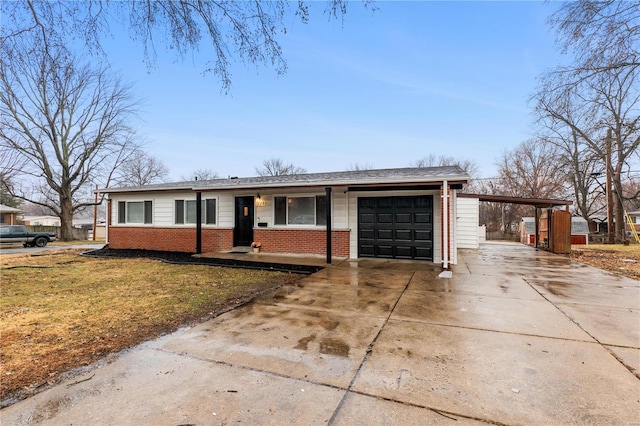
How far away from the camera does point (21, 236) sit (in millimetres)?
17453

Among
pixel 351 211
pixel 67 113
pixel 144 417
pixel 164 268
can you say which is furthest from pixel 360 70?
pixel 67 113

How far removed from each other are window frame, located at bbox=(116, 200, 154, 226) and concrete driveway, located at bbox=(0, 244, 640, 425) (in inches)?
400

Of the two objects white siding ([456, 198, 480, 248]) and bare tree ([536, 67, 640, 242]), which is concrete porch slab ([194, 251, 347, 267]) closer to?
white siding ([456, 198, 480, 248])

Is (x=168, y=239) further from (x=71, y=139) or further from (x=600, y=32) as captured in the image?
(x=71, y=139)

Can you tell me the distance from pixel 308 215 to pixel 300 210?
35 centimetres

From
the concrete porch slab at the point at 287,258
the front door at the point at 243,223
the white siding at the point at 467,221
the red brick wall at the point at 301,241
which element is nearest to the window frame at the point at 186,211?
the front door at the point at 243,223

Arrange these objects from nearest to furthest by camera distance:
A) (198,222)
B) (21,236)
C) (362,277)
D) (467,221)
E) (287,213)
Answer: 1. (362,277)
2. (287,213)
3. (198,222)
4. (467,221)
5. (21,236)

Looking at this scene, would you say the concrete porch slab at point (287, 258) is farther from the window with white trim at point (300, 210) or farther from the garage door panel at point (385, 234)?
the garage door panel at point (385, 234)

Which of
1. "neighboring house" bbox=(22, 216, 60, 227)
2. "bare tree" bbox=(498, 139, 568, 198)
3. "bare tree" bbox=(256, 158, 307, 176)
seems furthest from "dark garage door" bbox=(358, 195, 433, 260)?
"neighboring house" bbox=(22, 216, 60, 227)

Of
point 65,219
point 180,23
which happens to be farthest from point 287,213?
point 65,219

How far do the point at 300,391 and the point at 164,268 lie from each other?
7.38 meters

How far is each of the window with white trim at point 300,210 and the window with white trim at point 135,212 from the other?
236 inches

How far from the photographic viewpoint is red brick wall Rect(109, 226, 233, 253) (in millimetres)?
11555

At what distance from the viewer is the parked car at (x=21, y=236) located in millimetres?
17062
